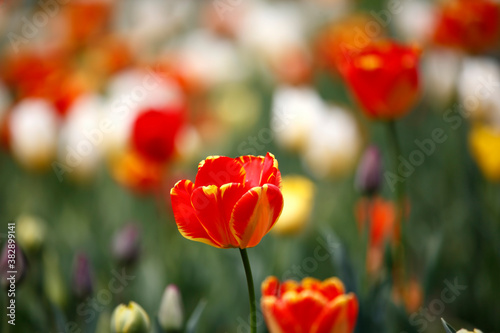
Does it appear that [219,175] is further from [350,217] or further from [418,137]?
[418,137]

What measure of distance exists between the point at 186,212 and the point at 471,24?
113 centimetres

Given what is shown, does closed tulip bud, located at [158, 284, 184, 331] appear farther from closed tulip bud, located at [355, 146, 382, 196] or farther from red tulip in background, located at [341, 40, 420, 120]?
red tulip in background, located at [341, 40, 420, 120]

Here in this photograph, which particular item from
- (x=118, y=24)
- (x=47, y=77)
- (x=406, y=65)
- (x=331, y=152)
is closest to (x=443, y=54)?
(x=331, y=152)

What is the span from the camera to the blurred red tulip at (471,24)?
4.54 feet

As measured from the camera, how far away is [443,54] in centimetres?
191

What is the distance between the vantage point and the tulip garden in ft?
2.40

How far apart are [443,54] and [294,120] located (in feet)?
2.50

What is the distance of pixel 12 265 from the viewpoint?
2.69ft

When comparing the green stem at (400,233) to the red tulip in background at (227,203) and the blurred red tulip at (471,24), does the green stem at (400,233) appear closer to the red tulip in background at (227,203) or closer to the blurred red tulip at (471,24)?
the red tulip in background at (227,203)

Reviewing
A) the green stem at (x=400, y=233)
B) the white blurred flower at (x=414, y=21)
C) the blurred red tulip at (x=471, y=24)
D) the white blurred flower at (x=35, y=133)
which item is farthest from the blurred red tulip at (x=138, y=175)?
the white blurred flower at (x=414, y=21)

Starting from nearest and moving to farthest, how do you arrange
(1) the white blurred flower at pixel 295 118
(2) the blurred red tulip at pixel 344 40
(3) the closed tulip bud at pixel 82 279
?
(3) the closed tulip bud at pixel 82 279 < (1) the white blurred flower at pixel 295 118 < (2) the blurred red tulip at pixel 344 40

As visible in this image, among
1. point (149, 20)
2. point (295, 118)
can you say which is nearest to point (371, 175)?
point (295, 118)

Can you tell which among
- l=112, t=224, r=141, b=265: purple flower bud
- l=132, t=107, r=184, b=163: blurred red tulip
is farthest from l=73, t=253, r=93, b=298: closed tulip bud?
l=132, t=107, r=184, b=163: blurred red tulip

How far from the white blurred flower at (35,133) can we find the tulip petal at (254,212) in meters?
1.21
